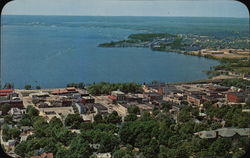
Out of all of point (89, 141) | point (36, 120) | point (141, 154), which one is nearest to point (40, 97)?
point (36, 120)

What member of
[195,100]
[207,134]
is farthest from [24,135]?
[195,100]

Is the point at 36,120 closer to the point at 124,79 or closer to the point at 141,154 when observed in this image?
the point at 141,154

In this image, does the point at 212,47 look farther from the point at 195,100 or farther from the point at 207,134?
the point at 207,134

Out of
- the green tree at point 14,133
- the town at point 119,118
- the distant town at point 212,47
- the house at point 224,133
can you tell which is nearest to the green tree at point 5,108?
the town at point 119,118

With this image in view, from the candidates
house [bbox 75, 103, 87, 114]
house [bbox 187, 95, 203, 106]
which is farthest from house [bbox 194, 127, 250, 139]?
house [bbox 187, 95, 203, 106]

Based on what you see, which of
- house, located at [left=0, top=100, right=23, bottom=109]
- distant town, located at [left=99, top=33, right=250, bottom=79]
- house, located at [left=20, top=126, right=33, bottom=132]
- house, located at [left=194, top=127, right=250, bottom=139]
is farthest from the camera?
distant town, located at [left=99, top=33, right=250, bottom=79]

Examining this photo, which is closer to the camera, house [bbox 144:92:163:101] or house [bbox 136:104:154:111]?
house [bbox 136:104:154:111]

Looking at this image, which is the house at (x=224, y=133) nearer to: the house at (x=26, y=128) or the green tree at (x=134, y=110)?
the green tree at (x=134, y=110)

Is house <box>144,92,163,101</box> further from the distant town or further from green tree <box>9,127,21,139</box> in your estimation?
the distant town
